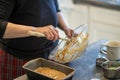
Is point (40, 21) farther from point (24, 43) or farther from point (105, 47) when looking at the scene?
point (105, 47)

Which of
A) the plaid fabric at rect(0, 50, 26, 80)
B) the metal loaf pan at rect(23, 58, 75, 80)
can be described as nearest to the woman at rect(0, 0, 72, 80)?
the plaid fabric at rect(0, 50, 26, 80)

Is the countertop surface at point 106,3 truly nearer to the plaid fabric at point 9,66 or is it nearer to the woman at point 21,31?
the woman at point 21,31

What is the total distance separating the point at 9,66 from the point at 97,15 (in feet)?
4.34

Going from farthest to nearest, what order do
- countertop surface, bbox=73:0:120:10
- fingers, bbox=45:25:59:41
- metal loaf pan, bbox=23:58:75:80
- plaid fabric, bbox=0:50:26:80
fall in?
1. countertop surface, bbox=73:0:120:10
2. plaid fabric, bbox=0:50:26:80
3. fingers, bbox=45:25:59:41
4. metal loaf pan, bbox=23:58:75:80

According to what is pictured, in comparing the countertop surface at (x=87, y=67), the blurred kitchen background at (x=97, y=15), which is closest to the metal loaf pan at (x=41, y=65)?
the countertop surface at (x=87, y=67)

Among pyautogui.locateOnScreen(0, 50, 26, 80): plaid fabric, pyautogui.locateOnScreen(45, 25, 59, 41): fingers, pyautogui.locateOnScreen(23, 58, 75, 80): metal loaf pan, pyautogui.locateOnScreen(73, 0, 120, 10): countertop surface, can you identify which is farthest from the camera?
pyautogui.locateOnScreen(73, 0, 120, 10): countertop surface

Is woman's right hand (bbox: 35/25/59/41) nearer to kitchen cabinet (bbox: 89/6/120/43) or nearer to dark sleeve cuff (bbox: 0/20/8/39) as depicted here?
dark sleeve cuff (bbox: 0/20/8/39)

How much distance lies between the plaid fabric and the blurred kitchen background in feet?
4.17

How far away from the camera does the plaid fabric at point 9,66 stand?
1.68 meters

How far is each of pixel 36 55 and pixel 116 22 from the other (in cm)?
124

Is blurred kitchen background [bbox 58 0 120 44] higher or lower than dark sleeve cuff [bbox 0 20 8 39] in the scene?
lower

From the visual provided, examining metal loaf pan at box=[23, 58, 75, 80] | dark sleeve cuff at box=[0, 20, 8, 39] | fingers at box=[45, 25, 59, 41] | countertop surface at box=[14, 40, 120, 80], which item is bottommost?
countertop surface at box=[14, 40, 120, 80]

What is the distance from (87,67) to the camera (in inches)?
56.4

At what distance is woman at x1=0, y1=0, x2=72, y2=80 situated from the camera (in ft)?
4.79
